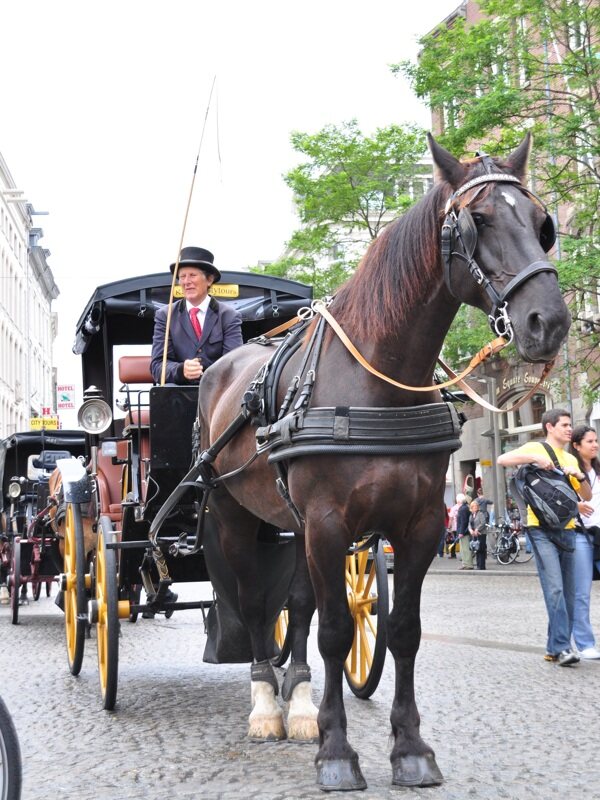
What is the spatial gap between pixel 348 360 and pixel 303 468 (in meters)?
0.49

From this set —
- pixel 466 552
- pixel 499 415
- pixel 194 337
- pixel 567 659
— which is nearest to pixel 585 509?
pixel 567 659

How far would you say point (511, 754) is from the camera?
16.8 ft

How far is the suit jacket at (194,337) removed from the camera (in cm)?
707

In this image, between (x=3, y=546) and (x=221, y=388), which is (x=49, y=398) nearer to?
(x=3, y=546)

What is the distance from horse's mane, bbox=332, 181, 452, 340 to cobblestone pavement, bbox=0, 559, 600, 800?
188 cm

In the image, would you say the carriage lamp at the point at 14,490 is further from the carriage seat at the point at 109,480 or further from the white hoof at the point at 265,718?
the white hoof at the point at 265,718

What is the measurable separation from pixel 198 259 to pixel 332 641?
310 cm

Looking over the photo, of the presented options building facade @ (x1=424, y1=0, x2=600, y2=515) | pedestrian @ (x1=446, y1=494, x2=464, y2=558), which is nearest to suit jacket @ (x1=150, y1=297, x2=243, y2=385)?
building facade @ (x1=424, y1=0, x2=600, y2=515)

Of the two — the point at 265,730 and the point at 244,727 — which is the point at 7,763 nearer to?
the point at 265,730

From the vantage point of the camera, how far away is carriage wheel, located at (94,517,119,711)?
637cm

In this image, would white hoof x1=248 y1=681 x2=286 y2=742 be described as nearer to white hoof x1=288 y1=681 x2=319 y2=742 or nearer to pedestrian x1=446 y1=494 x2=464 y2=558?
white hoof x1=288 y1=681 x2=319 y2=742

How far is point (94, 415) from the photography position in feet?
25.2

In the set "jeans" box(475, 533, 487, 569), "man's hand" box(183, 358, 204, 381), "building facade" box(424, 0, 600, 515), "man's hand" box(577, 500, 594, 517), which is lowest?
"jeans" box(475, 533, 487, 569)

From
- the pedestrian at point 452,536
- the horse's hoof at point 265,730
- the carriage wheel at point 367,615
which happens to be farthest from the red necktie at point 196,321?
the pedestrian at point 452,536
